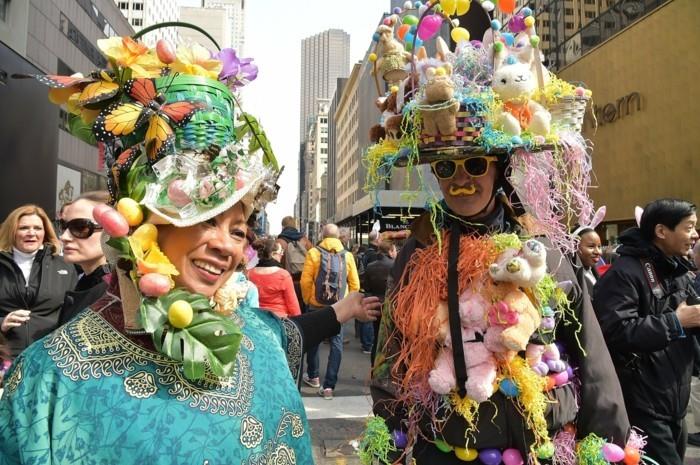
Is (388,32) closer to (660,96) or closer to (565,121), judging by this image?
(565,121)

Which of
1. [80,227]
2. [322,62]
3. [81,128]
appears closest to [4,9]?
[80,227]

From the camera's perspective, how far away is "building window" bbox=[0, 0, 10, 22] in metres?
17.8

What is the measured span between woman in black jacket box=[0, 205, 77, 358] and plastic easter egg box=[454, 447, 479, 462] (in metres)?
2.64

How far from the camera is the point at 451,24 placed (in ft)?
7.23

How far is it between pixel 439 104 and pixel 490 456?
1325 mm

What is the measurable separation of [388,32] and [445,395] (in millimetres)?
1570

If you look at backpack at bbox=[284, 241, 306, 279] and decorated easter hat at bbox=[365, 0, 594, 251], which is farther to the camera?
backpack at bbox=[284, 241, 306, 279]

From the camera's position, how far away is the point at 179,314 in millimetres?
1281

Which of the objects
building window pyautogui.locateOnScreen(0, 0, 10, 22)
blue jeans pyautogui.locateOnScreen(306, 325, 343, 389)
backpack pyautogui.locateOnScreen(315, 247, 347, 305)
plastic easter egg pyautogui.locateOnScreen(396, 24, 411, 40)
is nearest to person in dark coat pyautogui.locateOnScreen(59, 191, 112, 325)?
plastic easter egg pyautogui.locateOnScreen(396, 24, 411, 40)

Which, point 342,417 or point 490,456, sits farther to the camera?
point 342,417

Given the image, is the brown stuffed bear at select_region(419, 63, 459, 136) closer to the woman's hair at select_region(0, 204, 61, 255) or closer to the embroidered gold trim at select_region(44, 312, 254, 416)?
the embroidered gold trim at select_region(44, 312, 254, 416)

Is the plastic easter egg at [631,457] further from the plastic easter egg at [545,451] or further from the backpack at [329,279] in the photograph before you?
the backpack at [329,279]

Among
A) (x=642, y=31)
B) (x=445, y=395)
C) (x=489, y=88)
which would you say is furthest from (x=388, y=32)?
(x=642, y=31)

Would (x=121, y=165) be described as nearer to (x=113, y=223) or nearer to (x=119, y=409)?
(x=113, y=223)
